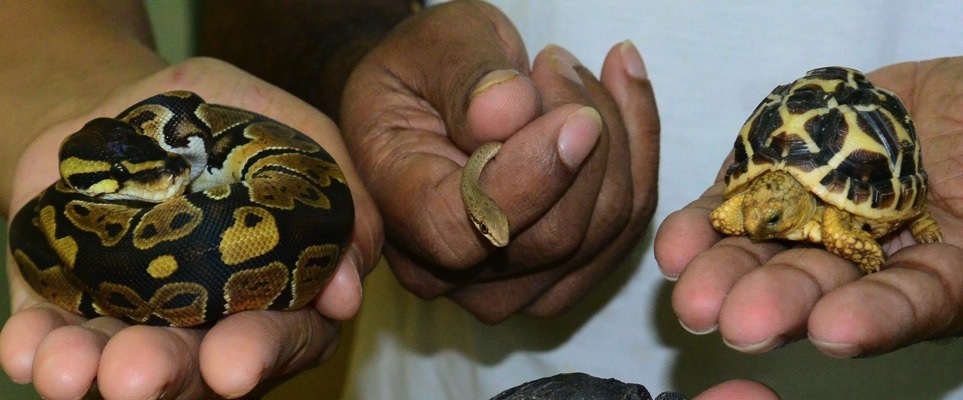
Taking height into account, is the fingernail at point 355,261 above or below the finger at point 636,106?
below

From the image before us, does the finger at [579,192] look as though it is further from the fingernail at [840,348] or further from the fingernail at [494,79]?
the fingernail at [840,348]

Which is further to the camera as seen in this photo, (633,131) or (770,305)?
(633,131)

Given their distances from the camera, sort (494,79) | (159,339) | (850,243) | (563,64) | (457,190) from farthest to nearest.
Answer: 1. (563,64)
2. (457,190)
3. (494,79)
4. (850,243)
5. (159,339)

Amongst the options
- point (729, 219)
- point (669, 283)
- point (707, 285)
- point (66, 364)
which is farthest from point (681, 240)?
point (66, 364)

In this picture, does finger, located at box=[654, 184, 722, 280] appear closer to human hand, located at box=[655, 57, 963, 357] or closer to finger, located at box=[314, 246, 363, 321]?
human hand, located at box=[655, 57, 963, 357]

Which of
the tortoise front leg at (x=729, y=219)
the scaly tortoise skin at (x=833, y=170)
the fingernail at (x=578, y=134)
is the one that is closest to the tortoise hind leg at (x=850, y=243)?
the scaly tortoise skin at (x=833, y=170)

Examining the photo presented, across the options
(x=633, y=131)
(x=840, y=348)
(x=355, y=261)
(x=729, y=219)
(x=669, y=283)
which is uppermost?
(x=840, y=348)

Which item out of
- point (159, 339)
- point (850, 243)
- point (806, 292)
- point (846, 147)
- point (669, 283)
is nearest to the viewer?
point (806, 292)

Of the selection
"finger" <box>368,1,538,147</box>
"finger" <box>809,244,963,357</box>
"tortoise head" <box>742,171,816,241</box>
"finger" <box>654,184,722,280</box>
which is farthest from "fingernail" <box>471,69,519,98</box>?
"finger" <box>809,244,963,357</box>

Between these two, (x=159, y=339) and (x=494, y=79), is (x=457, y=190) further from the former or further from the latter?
(x=159, y=339)
